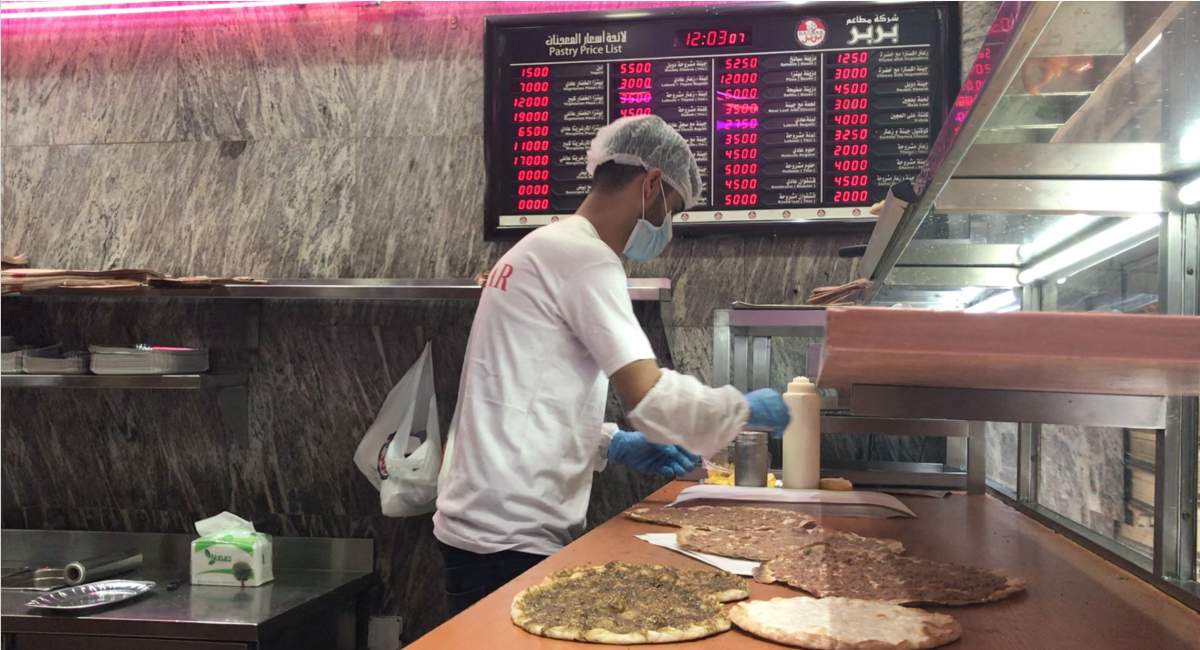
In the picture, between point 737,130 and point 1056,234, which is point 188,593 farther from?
point 1056,234

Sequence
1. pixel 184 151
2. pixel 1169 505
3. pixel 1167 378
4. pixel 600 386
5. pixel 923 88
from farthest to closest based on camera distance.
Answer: pixel 184 151 → pixel 923 88 → pixel 600 386 → pixel 1169 505 → pixel 1167 378

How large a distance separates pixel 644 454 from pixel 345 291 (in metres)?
1.24

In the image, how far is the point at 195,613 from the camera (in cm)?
252

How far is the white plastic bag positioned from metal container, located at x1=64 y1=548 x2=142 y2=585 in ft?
2.85

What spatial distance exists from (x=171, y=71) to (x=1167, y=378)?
3.67 meters

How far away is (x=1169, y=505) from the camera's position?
1.41 m

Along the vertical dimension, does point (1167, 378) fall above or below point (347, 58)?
below

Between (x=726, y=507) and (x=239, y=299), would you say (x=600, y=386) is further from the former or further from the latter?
(x=239, y=299)

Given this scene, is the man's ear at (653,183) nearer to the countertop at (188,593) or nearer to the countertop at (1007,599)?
the countertop at (1007,599)

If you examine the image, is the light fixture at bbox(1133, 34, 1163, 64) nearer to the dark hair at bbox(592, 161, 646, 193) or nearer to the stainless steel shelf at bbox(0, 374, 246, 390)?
the dark hair at bbox(592, 161, 646, 193)

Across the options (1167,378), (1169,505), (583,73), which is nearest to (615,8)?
(583,73)

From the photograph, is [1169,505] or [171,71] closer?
[1169,505]

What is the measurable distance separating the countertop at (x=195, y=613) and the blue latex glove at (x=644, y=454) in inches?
41.6

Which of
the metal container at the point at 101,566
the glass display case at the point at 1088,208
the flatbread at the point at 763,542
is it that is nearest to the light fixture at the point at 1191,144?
the glass display case at the point at 1088,208
